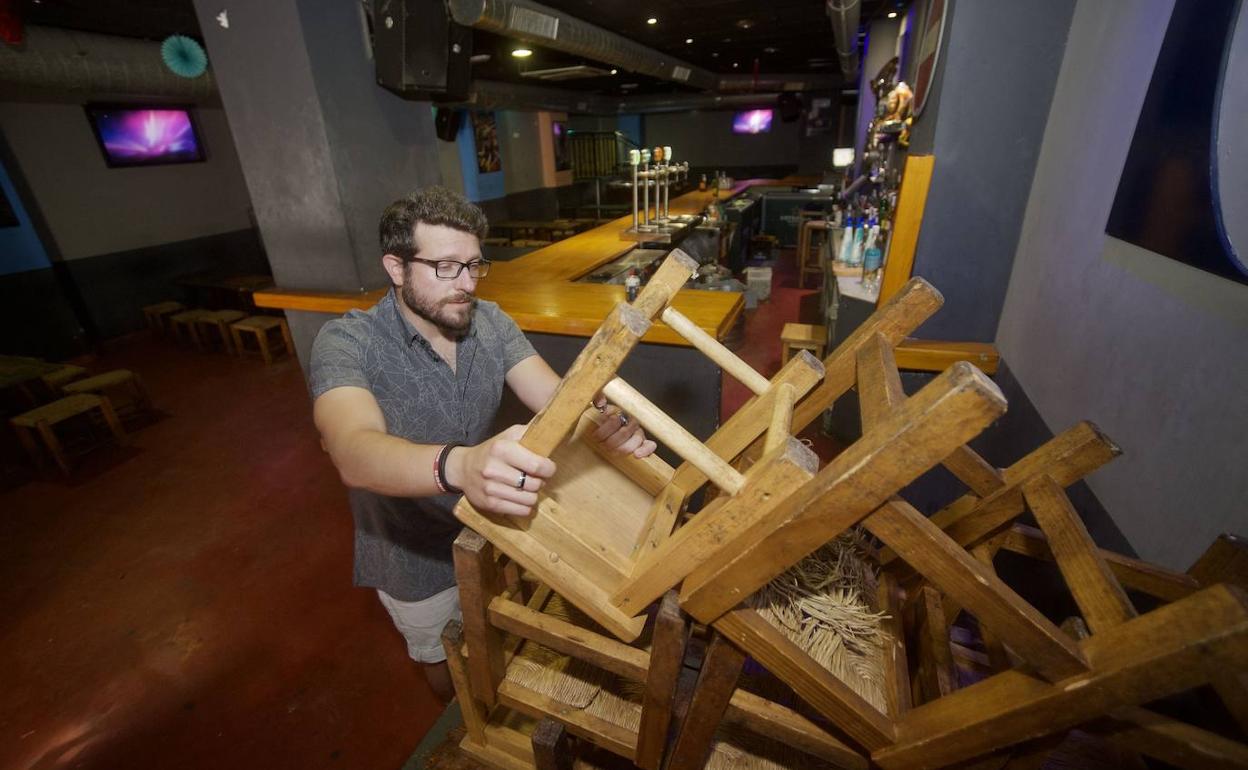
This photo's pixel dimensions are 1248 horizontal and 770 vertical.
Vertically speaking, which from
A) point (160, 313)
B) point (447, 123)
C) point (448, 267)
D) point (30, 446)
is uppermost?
point (447, 123)

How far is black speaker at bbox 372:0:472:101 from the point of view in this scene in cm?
314

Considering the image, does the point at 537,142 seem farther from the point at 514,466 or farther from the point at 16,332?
the point at 514,466

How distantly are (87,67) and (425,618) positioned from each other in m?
7.12

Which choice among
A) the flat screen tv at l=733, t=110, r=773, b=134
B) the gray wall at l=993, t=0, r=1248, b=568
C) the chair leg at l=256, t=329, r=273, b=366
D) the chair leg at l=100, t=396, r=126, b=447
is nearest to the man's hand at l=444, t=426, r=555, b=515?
the gray wall at l=993, t=0, r=1248, b=568

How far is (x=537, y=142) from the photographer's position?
1412cm

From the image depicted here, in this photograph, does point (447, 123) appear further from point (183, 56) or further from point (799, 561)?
point (799, 561)

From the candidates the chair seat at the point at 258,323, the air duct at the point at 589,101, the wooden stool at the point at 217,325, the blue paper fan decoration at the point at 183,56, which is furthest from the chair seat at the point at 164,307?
the air duct at the point at 589,101

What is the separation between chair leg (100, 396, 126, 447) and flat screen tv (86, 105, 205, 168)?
5045 millimetres

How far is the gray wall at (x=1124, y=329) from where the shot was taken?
1.19 metres

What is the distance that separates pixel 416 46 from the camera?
126 inches

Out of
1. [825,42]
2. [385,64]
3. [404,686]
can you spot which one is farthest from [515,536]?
[825,42]

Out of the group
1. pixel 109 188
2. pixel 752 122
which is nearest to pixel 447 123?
pixel 109 188

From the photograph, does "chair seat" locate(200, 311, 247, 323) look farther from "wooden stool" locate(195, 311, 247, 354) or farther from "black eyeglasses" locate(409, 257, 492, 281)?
"black eyeglasses" locate(409, 257, 492, 281)

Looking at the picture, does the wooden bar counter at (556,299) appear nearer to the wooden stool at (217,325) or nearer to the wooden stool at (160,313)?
the wooden stool at (217,325)
